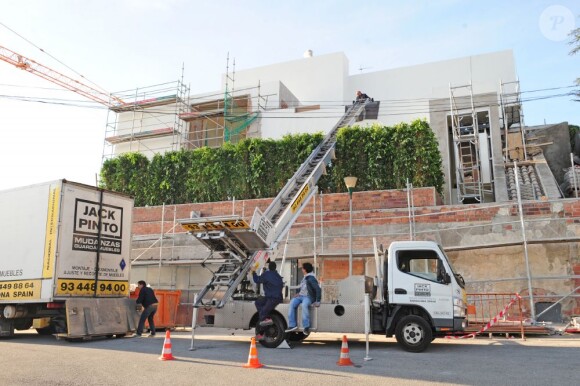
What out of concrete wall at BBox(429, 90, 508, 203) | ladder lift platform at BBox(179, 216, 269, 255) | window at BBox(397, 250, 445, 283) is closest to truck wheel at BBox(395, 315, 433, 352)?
window at BBox(397, 250, 445, 283)

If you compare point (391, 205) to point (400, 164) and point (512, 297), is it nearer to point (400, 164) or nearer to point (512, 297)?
point (400, 164)

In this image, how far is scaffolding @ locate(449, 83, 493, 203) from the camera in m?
20.5

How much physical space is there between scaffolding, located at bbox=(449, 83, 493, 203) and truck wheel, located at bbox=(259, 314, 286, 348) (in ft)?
40.0

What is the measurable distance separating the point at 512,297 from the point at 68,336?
1196 centimetres

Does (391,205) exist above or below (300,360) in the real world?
above

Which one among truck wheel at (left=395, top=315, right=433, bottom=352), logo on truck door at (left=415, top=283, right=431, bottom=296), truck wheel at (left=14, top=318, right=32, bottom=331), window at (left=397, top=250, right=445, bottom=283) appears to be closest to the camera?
truck wheel at (left=395, top=315, right=433, bottom=352)

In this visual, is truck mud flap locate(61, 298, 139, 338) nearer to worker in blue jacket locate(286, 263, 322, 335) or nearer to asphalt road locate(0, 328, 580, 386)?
asphalt road locate(0, 328, 580, 386)

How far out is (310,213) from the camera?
1800 centimetres

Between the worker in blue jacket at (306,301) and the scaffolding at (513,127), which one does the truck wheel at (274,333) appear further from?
the scaffolding at (513,127)

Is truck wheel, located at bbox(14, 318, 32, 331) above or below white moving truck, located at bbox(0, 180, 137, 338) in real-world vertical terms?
below

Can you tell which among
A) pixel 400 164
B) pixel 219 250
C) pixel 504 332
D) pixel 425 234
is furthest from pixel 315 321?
pixel 400 164

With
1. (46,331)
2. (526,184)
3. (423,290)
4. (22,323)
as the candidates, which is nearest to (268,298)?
(423,290)

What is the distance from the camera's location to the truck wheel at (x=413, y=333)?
9.70m

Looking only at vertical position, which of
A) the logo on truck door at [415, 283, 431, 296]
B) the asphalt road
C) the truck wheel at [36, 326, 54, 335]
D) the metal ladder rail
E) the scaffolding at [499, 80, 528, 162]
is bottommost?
the asphalt road
